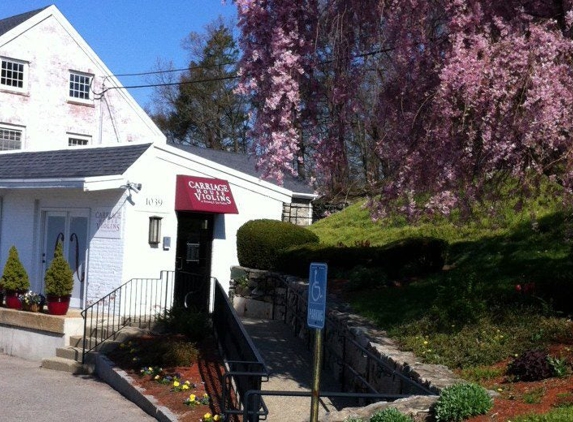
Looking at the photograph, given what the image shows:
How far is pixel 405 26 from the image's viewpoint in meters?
9.95

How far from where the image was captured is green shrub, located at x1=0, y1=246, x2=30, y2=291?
16703 millimetres

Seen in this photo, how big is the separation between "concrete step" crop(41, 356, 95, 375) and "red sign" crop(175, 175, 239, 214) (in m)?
4.22

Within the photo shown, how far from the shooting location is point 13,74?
93.2 ft

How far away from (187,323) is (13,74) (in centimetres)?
1763

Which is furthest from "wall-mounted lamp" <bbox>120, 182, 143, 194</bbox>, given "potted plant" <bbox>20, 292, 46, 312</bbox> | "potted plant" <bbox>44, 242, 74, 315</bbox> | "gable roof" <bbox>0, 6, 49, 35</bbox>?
"gable roof" <bbox>0, 6, 49, 35</bbox>

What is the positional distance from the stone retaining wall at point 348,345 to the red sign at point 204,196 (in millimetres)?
1636

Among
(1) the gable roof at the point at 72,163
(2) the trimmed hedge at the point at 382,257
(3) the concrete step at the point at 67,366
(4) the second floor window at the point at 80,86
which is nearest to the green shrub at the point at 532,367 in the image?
(2) the trimmed hedge at the point at 382,257

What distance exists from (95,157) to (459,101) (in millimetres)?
10852

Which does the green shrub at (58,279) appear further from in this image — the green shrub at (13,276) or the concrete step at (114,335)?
the green shrub at (13,276)

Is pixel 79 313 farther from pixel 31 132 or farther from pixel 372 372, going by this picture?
pixel 31 132

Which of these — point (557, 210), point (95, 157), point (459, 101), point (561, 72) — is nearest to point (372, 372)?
point (459, 101)

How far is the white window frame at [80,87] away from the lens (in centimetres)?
3016

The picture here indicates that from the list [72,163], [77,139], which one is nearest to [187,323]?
[72,163]

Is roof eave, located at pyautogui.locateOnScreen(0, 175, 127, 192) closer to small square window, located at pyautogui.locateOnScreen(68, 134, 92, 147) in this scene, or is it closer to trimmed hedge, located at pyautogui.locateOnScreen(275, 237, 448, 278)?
trimmed hedge, located at pyautogui.locateOnScreen(275, 237, 448, 278)
